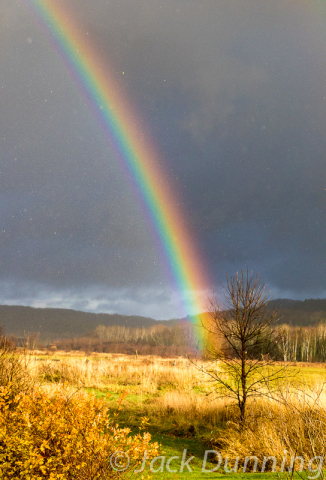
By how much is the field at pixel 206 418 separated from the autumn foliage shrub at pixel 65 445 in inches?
16.7

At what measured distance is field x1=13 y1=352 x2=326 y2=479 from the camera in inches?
340

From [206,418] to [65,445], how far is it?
1047 centimetres

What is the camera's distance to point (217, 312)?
42.2 feet

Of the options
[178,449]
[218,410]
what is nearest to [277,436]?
[178,449]

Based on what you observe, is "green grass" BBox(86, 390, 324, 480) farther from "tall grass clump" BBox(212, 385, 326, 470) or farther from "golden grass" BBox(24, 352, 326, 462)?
"tall grass clump" BBox(212, 385, 326, 470)

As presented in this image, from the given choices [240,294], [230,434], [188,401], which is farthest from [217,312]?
[188,401]

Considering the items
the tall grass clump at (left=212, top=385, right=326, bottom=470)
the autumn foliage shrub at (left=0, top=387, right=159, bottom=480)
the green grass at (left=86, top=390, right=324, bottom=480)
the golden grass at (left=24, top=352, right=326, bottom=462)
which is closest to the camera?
the autumn foliage shrub at (left=0, top=387, right=159, bottom=480)

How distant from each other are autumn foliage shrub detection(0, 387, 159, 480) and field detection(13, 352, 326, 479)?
0.42m

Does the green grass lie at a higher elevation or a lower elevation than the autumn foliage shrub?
lower

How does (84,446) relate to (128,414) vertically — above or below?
above

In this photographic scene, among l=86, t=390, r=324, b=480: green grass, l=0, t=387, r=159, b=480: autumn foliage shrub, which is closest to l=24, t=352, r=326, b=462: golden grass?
l=86, t=390, r=324, b=480: green grass

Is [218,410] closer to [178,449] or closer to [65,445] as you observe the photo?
[178,449]

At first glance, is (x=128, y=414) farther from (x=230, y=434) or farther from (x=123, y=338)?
(x=123, y=338)

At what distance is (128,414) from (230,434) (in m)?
5.87
